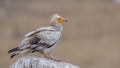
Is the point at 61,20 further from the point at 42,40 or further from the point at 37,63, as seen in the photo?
the point at 37,63

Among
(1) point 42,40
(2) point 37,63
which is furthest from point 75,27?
(2) point 37,63

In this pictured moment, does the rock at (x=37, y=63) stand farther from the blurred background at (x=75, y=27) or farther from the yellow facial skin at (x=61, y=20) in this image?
the blurred background at (x=75, y=27)

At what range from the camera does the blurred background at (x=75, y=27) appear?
16.9 metres

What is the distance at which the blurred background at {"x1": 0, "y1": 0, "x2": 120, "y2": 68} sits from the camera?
55.5ft

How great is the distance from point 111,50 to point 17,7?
6678mm

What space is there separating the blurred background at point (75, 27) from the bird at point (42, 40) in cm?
669

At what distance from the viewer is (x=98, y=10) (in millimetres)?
21984

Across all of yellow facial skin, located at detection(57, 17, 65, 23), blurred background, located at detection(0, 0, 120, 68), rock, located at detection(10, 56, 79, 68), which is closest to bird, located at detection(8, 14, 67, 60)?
yellow facial skin, located at detection(57, 17, 65, 23)

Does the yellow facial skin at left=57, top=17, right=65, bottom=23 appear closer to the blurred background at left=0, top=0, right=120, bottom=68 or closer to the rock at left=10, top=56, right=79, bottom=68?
the rock at left=10, top=56, right=79, bottom=68

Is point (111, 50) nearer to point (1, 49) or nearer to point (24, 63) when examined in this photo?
point (1, 49)

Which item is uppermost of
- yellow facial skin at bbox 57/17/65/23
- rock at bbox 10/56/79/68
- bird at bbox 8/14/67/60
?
yellow facial skin at bbox 57/17/65/23

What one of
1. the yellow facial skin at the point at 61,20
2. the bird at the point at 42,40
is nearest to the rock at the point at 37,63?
the bird at the point at 42,40

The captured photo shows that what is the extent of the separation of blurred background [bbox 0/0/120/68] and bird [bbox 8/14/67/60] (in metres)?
6.69

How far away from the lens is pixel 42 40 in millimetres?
8344
